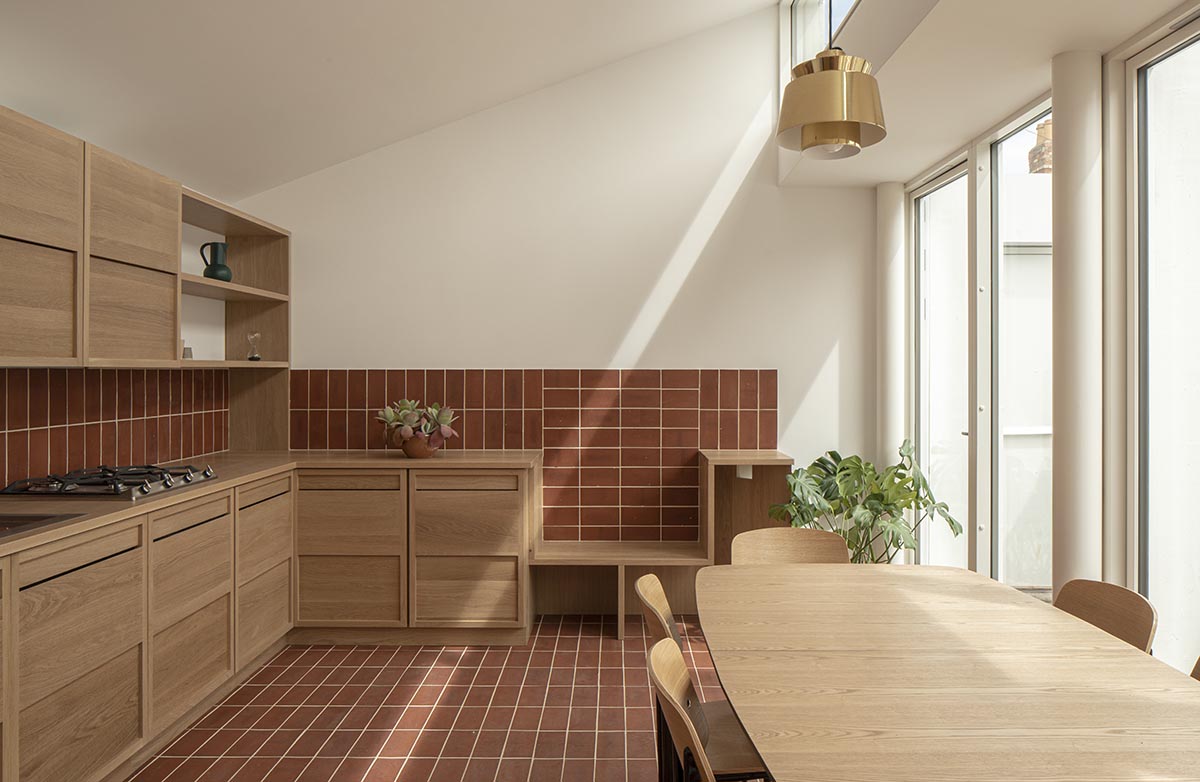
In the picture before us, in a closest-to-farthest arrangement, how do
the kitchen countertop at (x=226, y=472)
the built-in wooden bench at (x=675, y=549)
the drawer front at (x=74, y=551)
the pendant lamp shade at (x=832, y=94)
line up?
the pendant lamp shade at (x=832, y=94) → the drawer front at (x=74, y=551) → the kitchen countertop at (x=226, y=472) → the built-in wooden bench at (x=675, y=549)

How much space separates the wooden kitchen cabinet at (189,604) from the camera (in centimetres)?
285

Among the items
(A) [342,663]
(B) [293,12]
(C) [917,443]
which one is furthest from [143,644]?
(C) [917,443]

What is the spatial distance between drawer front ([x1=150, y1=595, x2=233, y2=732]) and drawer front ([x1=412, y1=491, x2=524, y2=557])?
3.16 feet

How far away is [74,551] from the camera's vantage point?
7.83 feet

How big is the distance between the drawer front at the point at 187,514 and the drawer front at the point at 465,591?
3.38 feet

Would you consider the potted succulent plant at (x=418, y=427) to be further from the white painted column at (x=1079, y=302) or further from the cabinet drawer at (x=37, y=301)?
the white painted column at (x=1079, y=302)

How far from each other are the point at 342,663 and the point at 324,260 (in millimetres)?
2209

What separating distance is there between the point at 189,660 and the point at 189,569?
346 mm

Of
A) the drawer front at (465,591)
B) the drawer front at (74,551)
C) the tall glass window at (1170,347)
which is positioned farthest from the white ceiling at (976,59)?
the drawer front at (74,551)

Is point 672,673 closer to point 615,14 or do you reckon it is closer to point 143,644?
point 143,644

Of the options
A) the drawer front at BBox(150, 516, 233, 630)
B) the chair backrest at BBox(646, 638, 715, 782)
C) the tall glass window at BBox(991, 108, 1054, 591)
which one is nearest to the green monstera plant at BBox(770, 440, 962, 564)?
the tall glass window at BBox(991, 108, 1054, 591)

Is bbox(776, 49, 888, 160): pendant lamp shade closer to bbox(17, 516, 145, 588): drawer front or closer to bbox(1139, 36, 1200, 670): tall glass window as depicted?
bbox(1139, 36, 1200, 670): tall glass window

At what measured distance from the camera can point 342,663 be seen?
384 centimetres

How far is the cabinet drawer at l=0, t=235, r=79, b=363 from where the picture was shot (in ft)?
7.91
